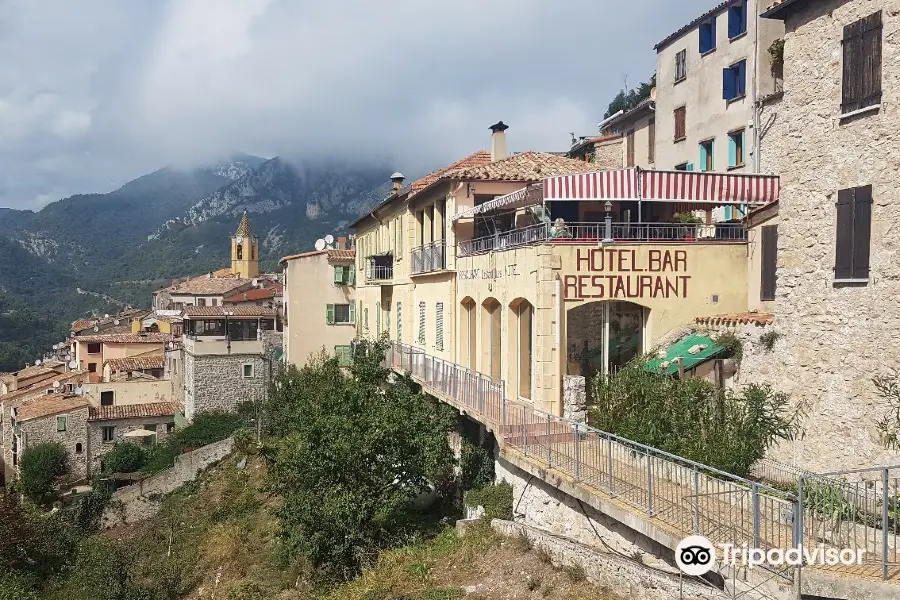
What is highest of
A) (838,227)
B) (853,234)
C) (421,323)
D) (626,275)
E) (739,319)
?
(838,227)

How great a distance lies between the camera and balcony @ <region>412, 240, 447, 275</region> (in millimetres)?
23641

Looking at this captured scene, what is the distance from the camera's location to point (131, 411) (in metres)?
46.9

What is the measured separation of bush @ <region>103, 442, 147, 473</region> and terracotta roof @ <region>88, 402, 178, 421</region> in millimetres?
2628

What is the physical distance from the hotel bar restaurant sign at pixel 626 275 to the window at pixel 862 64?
5.06 m

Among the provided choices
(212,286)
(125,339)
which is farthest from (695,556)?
(212,286)

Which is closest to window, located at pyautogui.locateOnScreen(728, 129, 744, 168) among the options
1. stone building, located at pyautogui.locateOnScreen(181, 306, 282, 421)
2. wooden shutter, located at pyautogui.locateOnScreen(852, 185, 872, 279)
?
wooden shutter, located at pyautogui.locateOnScreen(852, 185, 872, 279)

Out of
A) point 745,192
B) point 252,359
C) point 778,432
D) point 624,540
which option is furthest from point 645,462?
point 252,359

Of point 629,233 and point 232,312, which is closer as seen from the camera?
point 629,233

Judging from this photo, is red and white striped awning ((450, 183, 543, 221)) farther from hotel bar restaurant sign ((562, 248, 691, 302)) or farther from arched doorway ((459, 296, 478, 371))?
arched doorway ((459, 296, 478, 371))

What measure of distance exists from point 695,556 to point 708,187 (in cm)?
1008

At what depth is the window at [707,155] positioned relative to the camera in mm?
25812

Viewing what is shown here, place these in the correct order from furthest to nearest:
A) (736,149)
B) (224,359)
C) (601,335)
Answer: (224,359), (736,149), (601,335)

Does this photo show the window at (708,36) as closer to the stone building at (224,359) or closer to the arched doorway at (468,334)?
the arched doorway at (468,334)

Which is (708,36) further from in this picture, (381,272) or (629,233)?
(381,272)
